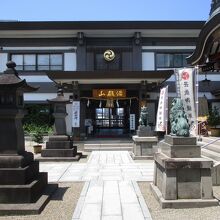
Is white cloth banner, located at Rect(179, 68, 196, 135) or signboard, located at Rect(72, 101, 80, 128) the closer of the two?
white cloth banner, located at Rect(179, 68, 196, 135)

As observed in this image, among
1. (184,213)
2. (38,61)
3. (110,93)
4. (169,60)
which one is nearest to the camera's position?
(184,213)

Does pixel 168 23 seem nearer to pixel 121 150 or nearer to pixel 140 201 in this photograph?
pixel 121 150

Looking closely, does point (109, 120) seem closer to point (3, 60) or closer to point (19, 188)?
point (3, 60)

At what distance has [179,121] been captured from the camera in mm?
7547

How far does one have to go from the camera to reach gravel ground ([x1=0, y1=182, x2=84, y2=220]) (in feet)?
21.8

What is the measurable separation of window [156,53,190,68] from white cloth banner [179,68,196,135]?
14.4 m

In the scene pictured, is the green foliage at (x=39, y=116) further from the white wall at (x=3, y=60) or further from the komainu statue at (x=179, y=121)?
the komainu statue at (x=179, y=121)

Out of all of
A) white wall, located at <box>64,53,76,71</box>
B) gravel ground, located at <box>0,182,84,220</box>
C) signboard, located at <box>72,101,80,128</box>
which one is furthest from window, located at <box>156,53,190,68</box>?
gravel ground, located at <box>0,182,84,220</box>

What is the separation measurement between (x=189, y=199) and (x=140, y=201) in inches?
43.0

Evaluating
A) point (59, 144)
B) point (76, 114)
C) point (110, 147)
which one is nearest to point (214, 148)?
point (59, 144)

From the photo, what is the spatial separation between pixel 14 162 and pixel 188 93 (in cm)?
598

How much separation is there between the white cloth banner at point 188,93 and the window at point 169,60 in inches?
568

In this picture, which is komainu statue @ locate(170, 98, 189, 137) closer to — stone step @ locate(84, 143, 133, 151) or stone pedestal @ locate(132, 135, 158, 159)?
stone pedestal @ locate(132, 135, 158, 159)

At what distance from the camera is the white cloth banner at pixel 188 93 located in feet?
35.4
